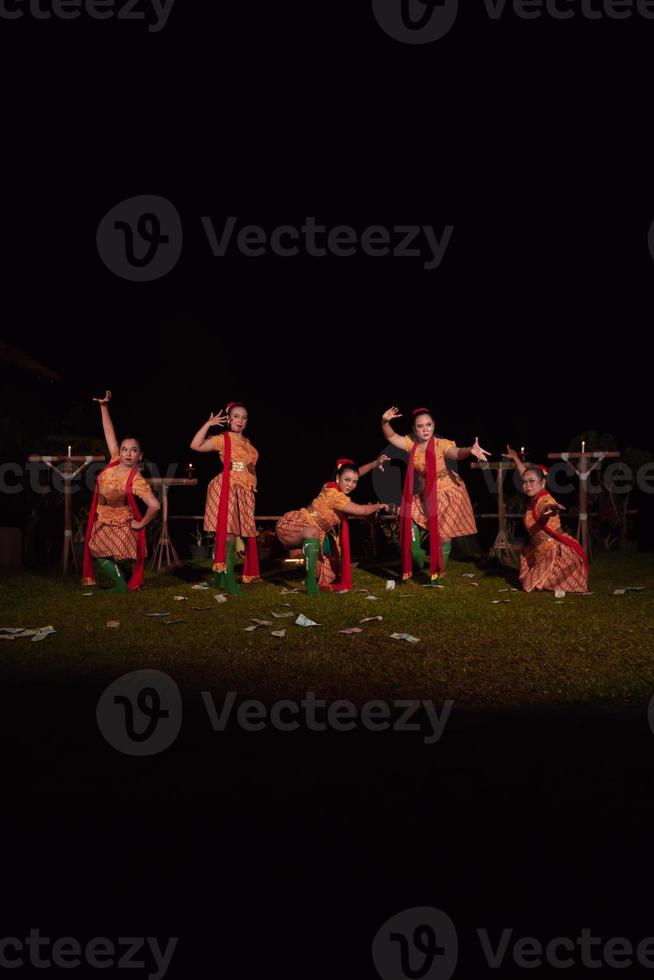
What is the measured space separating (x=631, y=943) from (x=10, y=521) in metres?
12.4

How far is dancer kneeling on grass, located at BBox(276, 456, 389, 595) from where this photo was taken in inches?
329

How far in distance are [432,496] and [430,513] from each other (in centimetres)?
20

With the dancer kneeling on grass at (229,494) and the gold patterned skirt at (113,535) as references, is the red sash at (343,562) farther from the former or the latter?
the gold patterned skirt at (113,535)

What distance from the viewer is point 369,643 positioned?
580 cm

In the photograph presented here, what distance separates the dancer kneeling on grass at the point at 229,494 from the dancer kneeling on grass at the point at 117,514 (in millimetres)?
744

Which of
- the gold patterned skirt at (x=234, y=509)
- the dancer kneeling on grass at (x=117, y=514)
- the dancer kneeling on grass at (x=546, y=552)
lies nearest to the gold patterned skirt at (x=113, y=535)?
the dancer kneeling on grass at (x=117, y=514)

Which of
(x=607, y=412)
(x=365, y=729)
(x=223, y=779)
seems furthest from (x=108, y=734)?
(x=607, y=412)

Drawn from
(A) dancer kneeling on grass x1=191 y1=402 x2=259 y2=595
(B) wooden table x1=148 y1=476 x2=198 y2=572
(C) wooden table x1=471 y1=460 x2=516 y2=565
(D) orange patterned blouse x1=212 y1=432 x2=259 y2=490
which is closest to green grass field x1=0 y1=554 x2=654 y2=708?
(A) dancer kneeling on grass x1=191 y1=402 x2=259 y2=595

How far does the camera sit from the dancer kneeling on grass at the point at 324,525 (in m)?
8.35

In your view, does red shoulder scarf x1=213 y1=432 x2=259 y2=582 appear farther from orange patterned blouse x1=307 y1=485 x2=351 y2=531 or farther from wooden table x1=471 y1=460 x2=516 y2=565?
wooden table x1=471 y1=460 x2=516 y2=565

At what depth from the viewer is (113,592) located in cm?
863

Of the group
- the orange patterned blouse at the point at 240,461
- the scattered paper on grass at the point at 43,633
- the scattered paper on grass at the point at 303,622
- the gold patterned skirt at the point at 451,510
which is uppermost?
the orange patterned blouse at the point at 240,461

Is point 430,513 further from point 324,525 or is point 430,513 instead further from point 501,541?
point 501,541

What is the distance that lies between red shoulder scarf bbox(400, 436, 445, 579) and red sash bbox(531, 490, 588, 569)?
3.64ft
